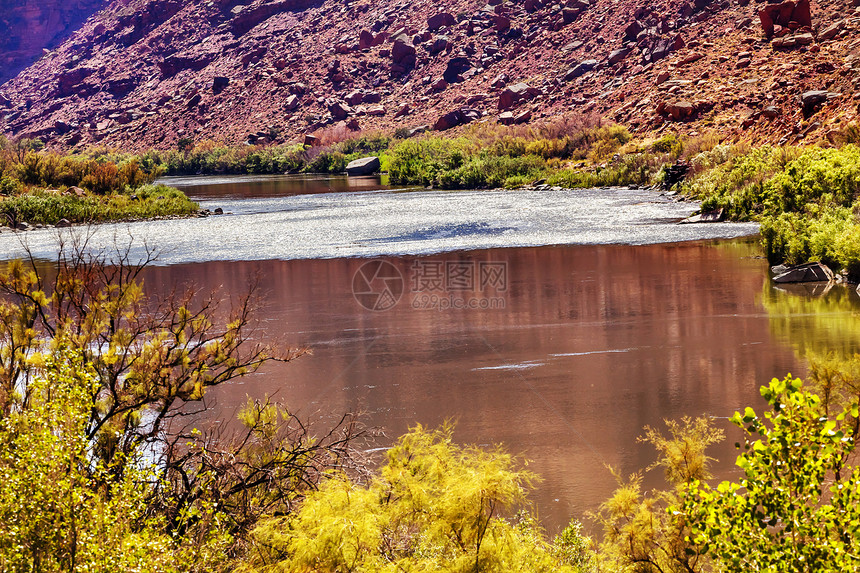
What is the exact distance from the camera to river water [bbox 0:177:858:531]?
345 inches

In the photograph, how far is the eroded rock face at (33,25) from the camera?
179000 mm

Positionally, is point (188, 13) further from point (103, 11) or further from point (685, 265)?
point (685, 265)

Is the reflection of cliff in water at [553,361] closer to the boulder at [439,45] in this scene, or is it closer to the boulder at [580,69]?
the boulder at [580,69]

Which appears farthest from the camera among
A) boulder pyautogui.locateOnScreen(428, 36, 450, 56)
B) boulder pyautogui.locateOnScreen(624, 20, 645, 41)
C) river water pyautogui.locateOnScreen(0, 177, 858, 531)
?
boulder pyautogui.locateOnScreen(428, 36, 450, 56)

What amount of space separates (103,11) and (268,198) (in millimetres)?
138917

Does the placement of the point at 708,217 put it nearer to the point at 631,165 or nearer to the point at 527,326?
the point at 527,326

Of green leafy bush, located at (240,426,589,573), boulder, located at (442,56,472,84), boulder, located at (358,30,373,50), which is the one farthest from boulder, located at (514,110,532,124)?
green leafy bush, located at (240,426,589,573)

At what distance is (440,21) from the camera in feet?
334

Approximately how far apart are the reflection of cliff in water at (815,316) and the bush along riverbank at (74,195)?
80.1 ft

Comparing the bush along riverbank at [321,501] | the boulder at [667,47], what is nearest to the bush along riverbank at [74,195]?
the bush along riverbank at [321,501]

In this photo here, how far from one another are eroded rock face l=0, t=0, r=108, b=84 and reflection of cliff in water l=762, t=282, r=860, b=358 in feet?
621

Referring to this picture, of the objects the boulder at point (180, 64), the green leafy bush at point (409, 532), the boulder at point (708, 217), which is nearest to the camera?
the green leafy bush at point (409, 532)

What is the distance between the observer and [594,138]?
57562 mm

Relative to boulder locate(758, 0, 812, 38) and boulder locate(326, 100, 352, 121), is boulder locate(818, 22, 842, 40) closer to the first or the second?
boulder locate(758, 0, 812, 38)
